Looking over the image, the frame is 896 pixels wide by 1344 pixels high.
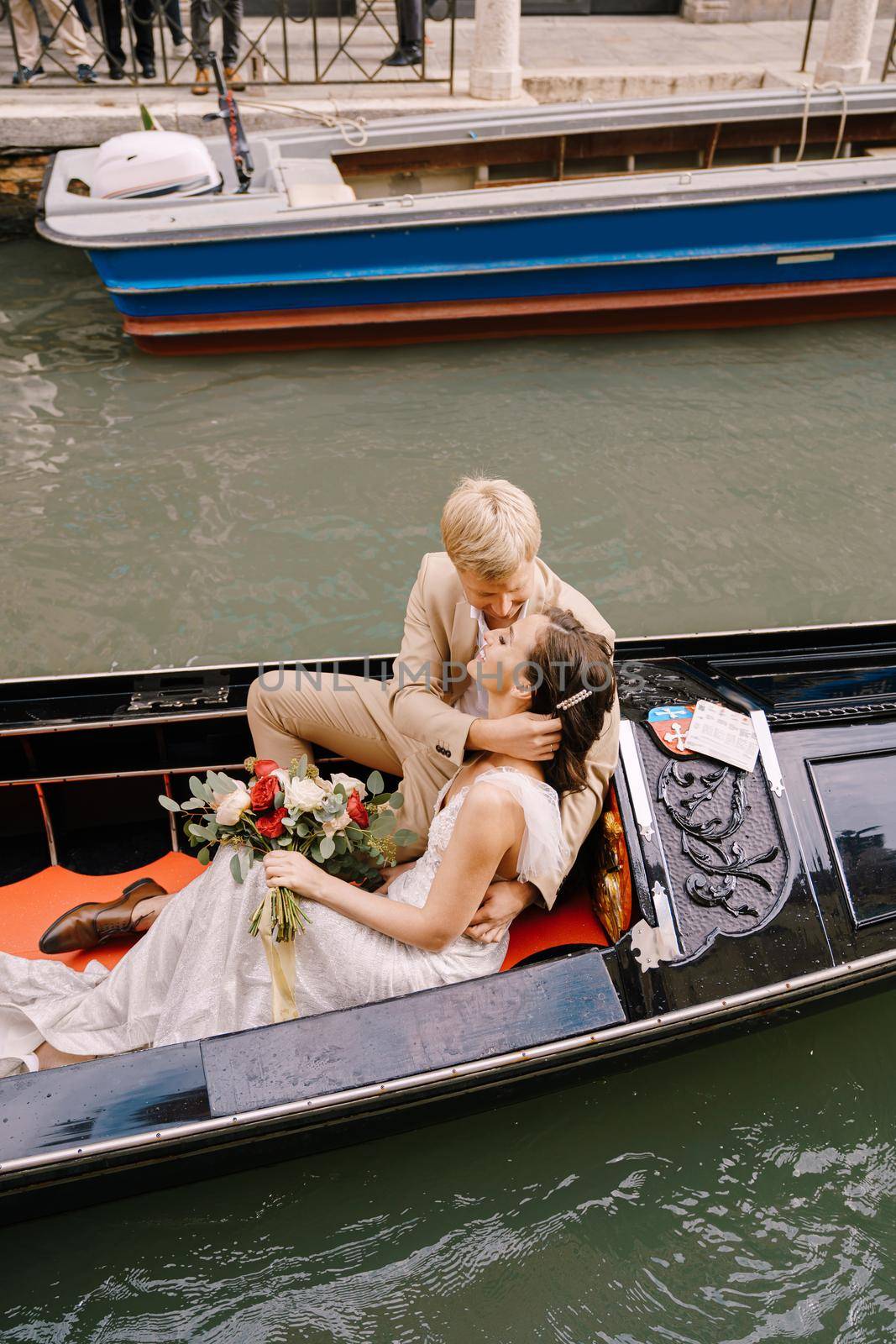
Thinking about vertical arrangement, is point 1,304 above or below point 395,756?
above

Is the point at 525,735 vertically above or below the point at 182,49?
below

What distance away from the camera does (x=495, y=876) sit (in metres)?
2.15

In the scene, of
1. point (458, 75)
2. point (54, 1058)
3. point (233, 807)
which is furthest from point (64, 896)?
point (458, 75)

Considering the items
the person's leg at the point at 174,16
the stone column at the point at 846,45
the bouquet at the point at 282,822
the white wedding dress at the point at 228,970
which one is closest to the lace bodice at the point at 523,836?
the white wedding dress at the point at 228,970

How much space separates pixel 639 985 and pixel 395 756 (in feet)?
2.60

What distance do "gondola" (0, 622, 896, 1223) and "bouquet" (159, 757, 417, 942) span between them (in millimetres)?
241

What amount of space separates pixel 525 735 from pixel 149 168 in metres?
4.52

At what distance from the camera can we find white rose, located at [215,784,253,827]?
78.7 inches

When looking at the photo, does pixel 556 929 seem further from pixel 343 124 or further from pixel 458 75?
pixel 458 75

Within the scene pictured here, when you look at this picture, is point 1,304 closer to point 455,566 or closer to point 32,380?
point 32,380

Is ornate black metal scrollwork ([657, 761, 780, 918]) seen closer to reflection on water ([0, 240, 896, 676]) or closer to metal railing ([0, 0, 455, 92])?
reflection on water ([0, 240, 896, 676])

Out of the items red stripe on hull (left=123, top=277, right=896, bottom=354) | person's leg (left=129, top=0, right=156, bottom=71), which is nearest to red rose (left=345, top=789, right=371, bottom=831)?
red stripe on hull (left=123, top=277, right=896, bottom=354)

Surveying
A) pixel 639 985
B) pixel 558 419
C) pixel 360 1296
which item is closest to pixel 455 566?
pixel 639 985

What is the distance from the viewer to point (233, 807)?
2.00 meters
